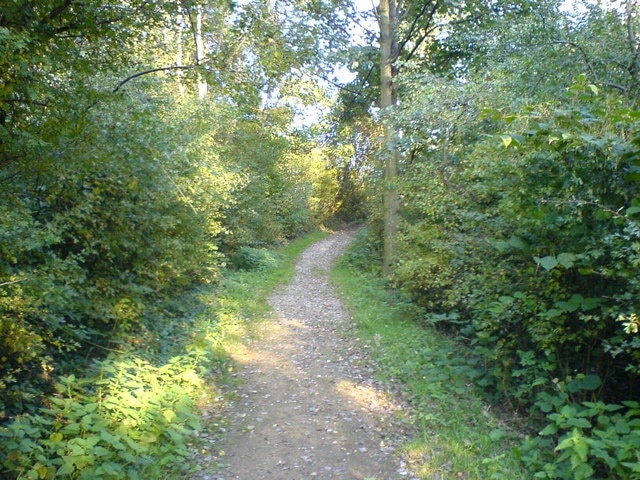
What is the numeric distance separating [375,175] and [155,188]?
33.2 ft

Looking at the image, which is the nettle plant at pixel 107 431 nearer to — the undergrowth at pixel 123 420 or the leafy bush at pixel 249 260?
the undergrowth at pixel 123 420

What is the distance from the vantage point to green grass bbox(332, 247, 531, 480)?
15.7 feet

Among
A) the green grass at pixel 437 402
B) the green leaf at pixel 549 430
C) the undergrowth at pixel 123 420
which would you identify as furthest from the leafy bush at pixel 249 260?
the green leaf at pixel 549 430

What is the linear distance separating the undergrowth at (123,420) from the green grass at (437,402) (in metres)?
2.54

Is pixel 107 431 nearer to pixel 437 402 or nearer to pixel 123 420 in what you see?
pixel 123 420

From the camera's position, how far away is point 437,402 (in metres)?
6.18

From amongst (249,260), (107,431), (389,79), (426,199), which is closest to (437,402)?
(107,431)

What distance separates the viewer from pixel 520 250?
5.61m

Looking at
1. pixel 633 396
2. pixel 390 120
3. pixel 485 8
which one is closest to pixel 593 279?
pixel 633 396

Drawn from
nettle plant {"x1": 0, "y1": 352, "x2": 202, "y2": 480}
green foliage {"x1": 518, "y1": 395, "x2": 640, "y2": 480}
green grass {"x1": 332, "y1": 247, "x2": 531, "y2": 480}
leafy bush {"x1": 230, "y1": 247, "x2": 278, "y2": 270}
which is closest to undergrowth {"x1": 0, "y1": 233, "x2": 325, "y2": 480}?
nettle plant {"x1": 0, "y1": 352, "x2": 202, "y2": 480}

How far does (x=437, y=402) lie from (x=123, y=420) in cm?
377

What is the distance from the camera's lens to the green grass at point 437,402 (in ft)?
15.7

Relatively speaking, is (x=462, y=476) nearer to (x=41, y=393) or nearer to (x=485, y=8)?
(x=41, y=393)

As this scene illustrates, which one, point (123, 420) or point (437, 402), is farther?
point (437, 402)
